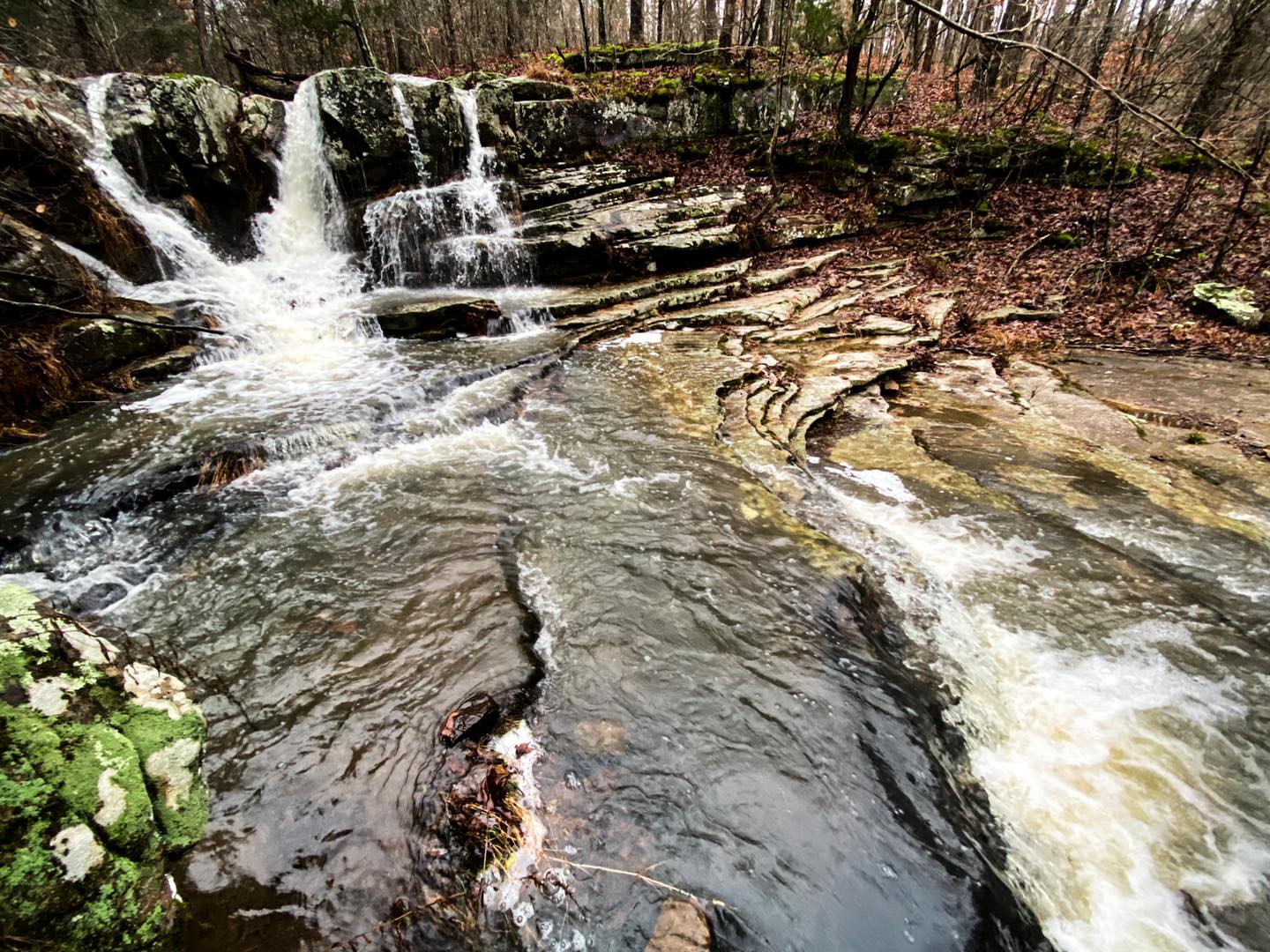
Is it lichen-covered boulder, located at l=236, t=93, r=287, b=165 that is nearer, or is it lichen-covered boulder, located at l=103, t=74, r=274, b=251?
lichen-covered boulder, located at l=103, t=74, r=274, b=251

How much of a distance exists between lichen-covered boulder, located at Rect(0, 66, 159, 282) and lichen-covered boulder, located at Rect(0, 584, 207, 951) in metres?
8.98

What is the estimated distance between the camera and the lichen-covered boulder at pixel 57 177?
738 centimetres

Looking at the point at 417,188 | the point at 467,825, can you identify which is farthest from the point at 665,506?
the point at 417,188

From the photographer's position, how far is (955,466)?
5.63 metres

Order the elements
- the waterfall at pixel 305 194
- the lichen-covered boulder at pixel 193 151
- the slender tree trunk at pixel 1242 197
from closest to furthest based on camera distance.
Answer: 1. the slender tree trunk at pixel 1242 197
2. the lichen-covered boulder at pixel 193 151
3. the waterfall at pixel 305 194

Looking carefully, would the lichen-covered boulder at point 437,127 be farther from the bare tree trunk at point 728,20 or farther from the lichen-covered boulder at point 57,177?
the bare tree trunk at point 728,20

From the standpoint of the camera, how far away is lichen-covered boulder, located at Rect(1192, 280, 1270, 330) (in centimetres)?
812

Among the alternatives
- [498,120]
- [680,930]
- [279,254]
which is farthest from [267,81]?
[680,930]

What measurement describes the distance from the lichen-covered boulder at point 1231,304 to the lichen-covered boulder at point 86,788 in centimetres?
1297

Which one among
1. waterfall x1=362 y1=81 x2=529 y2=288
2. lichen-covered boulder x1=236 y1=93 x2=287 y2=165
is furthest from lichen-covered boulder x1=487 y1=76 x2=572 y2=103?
lichen-covered boulder x1=236 y1=93 x2=287 y2=165

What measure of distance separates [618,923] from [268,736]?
2.08 meters

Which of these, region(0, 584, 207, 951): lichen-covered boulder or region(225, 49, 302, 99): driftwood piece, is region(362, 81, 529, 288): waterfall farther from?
region(0, 584, 207, 951): lichen-covered boulder

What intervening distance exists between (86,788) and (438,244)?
11.1m

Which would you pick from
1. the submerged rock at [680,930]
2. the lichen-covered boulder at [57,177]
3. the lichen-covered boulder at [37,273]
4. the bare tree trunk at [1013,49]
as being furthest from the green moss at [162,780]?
the lichen-covered boulder at [57,177]
